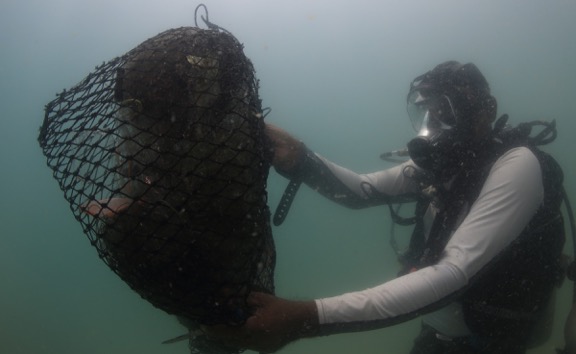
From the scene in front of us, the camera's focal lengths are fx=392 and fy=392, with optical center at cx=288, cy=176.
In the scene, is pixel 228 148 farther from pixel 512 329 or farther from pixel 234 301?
pixel 512 329

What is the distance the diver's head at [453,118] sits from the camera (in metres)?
3.21

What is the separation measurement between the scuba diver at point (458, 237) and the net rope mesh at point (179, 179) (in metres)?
0.27

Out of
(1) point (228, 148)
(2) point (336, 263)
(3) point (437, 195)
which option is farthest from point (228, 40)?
(2) point (336, 263)

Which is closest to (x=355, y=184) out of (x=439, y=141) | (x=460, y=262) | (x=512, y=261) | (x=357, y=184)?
(x=357, y=184)

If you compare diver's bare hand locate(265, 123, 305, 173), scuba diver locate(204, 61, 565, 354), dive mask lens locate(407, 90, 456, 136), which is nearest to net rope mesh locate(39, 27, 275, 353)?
scuba diver locate(204, 61, 565, 354)

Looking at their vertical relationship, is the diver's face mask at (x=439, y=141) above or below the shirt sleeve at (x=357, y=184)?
above

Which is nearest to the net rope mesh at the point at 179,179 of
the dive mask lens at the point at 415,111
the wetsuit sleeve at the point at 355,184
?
the wetsuit sleeve at the point at 355,184

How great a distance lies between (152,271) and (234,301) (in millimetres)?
399

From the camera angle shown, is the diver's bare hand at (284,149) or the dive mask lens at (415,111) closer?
the diver's bare hand at (284,149)

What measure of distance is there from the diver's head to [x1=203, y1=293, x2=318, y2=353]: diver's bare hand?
6.33 ft

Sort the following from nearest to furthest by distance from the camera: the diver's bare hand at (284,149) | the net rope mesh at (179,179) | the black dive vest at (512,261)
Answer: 1. the net rope mesh at (179,179)
2. the black dive vest at (512,261)
3. the diver's bare hand at (284,149)

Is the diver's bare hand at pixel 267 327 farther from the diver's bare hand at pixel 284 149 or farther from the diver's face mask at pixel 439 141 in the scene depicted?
the diver's face mask at pixel 439 141

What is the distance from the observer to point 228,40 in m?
2.20

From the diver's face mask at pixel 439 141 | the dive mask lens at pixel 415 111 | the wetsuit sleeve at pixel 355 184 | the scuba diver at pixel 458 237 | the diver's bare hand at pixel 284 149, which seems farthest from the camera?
the dive mask lens at pixel 415 111
